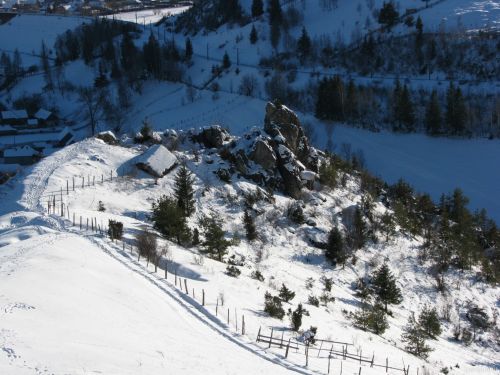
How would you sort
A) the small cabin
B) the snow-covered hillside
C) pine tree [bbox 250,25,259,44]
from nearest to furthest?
the snow-covered hillside
the small cabin
pine tree [bbox 250,25,259,44]

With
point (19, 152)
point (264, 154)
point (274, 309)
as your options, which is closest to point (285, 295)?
point (274, 309)

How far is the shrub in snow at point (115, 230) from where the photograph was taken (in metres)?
20.6

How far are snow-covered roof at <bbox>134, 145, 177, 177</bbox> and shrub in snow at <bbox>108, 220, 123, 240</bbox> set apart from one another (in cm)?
910

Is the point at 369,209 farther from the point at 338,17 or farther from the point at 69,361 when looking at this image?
the point at 338,17

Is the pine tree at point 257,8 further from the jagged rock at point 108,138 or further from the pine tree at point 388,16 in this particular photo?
the jagged rock at point 108,138

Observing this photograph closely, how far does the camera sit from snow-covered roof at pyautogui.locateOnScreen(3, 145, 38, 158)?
2355 inches

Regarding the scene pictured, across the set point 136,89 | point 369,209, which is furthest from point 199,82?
point 369,209

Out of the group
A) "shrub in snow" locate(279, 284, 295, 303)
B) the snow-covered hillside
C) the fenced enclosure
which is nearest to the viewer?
the snow-covered hillside

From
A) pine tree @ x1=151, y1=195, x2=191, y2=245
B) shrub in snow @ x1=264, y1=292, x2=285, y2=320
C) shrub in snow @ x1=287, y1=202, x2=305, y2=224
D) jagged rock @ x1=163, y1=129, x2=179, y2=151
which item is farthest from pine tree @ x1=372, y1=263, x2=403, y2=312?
jagged rock @ x1=163, y1=129, x2=179, y2=151

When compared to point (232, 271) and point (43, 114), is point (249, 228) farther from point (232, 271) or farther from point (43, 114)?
point (43, 114)

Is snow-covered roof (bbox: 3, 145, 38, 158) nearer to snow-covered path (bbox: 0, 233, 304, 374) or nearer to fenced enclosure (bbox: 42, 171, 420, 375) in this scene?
fenced enclosure (bbox: 42, 171, 420, 375)

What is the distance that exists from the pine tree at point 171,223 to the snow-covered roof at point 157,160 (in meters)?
6.78

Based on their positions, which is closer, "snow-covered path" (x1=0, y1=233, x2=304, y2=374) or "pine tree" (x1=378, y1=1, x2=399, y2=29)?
"snow-covered path" (x1=0, y1=233, x2=304, y2=374)

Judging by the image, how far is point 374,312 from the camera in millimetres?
20484
